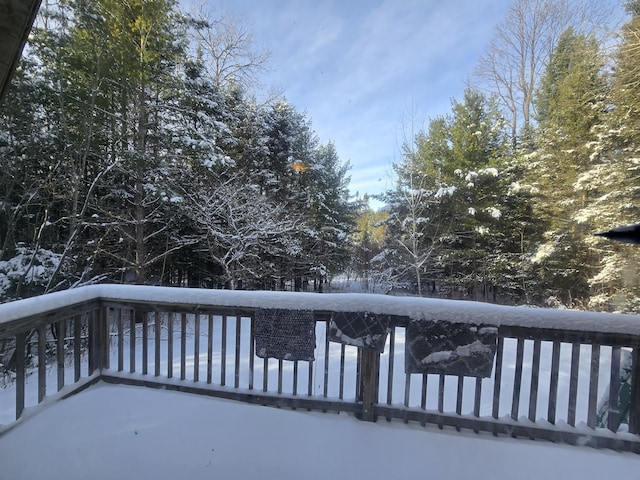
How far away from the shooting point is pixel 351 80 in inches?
346

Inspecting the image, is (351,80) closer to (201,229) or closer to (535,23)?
(201,229)

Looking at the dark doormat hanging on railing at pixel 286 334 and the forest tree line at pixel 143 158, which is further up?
the forest tree line at pixel 143 158

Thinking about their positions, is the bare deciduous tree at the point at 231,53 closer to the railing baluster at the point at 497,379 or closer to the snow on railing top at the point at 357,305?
the snow on railing top at the point at 357,305

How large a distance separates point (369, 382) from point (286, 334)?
681 mm

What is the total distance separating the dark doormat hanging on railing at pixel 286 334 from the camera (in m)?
2.21

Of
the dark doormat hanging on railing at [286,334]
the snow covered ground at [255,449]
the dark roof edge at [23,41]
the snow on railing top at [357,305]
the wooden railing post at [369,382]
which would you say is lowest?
the snow covered ground at [255,449]

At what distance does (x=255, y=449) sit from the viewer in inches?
69.7

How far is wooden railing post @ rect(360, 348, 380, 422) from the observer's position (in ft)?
6.95

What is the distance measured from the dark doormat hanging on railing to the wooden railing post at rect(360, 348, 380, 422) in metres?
0.38

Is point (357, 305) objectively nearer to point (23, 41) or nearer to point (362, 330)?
point (362, 330)

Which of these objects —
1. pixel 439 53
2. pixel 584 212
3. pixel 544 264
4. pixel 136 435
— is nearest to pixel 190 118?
pixel 439 53

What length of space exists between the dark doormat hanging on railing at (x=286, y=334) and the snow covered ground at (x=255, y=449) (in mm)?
404

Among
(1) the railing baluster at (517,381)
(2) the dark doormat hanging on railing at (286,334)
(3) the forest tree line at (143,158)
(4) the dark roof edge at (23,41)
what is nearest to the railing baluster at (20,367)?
(2) the dark doormat hanging on railing at (286,334)

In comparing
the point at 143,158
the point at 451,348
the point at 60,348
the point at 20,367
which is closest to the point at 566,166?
the point at 451,348
